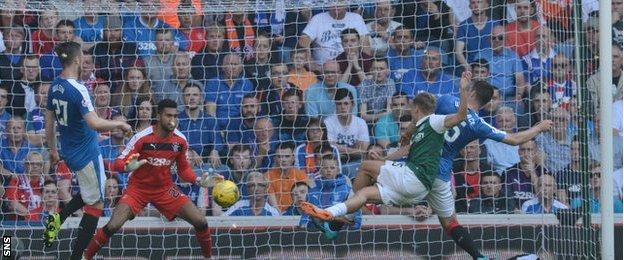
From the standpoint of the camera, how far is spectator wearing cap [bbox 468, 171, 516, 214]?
37.0 feet

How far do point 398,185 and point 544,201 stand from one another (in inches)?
69.8

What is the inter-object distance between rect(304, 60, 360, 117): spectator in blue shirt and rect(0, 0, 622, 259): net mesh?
0.04 feet

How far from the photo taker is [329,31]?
11969mm

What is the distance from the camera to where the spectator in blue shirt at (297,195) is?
1151 centimetres

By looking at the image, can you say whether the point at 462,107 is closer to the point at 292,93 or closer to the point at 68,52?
the point at 292,93

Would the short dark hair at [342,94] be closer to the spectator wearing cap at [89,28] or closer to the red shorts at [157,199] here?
the red shorts at [157,199]


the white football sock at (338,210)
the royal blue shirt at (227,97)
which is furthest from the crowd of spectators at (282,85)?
the white football sock at (338,210)

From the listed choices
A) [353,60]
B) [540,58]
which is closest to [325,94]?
[353,60]

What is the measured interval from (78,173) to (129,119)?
6.22 feet

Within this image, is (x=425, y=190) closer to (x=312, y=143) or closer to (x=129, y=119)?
(x=312, y=143)

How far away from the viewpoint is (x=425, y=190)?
9859 mm

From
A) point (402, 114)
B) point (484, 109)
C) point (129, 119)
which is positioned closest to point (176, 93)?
point (129, 119)

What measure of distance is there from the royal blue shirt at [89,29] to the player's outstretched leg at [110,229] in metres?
2.32

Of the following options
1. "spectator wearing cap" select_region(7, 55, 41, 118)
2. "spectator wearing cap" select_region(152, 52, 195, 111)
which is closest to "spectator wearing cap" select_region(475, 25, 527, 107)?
"spectator wearing cap" select_region(152, 52, 195, 111)
